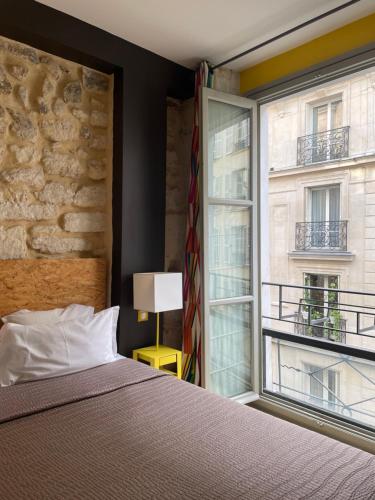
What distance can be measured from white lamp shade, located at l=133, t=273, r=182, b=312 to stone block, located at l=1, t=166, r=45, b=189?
85cm

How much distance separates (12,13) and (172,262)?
1914mm

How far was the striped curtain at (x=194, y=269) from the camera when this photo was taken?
2.75 meters

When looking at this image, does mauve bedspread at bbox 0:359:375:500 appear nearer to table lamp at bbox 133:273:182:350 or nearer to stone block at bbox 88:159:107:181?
table lamp at bbox 133:273:182:350

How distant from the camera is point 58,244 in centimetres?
246

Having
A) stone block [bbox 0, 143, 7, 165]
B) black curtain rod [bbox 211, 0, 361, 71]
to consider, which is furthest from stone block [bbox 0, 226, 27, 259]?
black curtain rod [bbox 211, 0, 361, 71]

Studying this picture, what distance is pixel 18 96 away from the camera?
231 cm

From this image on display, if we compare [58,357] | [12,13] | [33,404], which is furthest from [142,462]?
[12,13]

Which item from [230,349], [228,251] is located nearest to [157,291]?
[228,251]

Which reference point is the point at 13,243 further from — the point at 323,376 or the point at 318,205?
the point at 318,205

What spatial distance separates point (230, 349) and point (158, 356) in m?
0.70

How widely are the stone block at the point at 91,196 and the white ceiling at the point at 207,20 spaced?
102 centimetres

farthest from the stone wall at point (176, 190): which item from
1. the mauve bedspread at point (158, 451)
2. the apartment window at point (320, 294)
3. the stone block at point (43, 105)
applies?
the apartment window at point (320, 294)

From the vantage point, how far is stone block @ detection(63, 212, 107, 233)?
8.25 ft

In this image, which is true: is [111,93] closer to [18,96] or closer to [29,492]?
[18,96]
